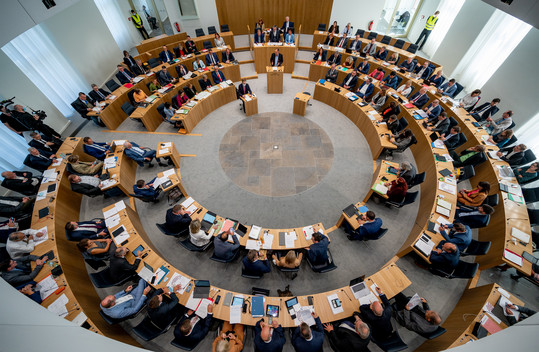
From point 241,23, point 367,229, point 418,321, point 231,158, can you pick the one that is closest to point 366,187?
point 367,229

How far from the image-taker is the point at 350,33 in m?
15.1

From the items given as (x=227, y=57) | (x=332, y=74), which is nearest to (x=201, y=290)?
(x=332, y=74)

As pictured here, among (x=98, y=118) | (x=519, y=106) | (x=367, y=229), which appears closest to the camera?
(x=367, y=229)

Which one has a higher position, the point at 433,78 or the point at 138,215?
the point at 433,78

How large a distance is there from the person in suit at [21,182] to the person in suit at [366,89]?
541 inches

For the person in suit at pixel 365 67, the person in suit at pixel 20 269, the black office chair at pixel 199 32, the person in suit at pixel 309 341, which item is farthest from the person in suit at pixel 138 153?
the person in suit at pixel 365 67

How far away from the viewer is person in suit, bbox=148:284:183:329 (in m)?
4.41

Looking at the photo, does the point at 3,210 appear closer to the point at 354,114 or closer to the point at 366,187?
the point at 366,187

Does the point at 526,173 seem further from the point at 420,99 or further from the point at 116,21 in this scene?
the point at 116,21

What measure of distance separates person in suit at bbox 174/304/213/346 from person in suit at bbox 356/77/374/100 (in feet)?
36.2

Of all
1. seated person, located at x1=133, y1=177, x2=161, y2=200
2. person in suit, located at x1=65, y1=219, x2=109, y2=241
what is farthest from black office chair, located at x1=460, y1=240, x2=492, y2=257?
person in suit, located at x1=65, y1=219, x2=109, y2=241

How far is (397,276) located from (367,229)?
1265 mm

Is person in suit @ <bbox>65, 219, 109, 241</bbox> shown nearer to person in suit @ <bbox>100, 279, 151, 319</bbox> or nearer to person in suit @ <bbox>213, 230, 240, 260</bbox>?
person in suit @ <bbox>100, 279, 151, 319</bbox>

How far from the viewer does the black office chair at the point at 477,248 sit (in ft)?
17.9
